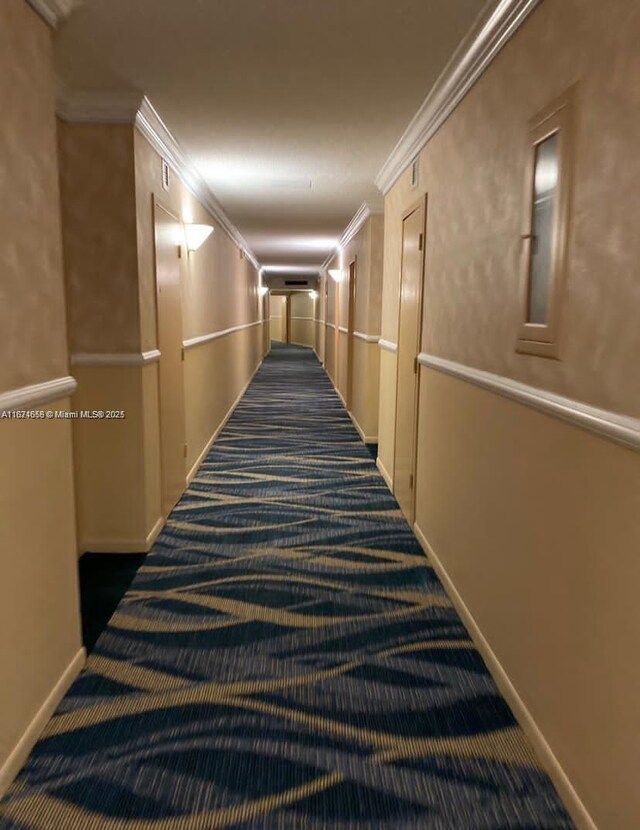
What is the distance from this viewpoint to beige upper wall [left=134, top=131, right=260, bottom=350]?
3617 mm

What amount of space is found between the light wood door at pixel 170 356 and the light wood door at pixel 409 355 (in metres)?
1.58

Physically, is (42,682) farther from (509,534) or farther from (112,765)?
(509,534)

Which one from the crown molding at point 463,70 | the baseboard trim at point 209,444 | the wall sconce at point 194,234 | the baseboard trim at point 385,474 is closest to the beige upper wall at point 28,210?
the crown molding at point 463,70

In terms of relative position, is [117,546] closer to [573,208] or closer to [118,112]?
[118,112]

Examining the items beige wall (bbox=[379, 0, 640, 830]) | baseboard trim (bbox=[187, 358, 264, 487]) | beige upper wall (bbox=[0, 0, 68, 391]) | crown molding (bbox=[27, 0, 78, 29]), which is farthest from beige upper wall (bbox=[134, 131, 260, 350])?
beige wall (bbox=[379, 0, 640, 830])

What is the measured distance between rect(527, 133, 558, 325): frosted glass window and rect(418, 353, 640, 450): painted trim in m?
0.24

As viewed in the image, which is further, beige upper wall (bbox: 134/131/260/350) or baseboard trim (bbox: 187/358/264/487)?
baseboard trim (bbox: 187/358/264/487)

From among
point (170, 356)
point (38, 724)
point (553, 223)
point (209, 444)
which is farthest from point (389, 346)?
point (38, 724)

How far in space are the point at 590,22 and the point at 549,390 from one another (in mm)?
999

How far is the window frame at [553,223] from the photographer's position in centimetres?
186

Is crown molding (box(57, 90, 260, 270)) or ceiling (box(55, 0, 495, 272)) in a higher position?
ceiling (box(55, 0, 495, 272))

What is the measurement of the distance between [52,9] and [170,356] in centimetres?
239

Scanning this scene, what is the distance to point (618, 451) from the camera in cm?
155

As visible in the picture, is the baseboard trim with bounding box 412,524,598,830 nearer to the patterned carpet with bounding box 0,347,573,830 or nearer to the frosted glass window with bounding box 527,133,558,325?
the patterned carpet with bounding box 0,347,573,830
